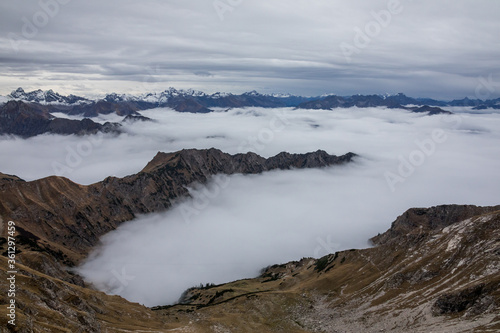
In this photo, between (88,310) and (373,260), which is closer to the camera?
(88,310)

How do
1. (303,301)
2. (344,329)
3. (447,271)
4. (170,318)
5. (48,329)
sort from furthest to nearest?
(303,301) → (170,318) → (447,271) → (344,329) → (48,329)

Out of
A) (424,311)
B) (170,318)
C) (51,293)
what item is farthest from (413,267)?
(51,293)

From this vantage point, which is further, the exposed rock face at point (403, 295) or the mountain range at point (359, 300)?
the exposed rock face at point (403, 295)

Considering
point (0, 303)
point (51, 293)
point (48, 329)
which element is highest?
point (0, 303)

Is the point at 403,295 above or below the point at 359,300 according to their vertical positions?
above

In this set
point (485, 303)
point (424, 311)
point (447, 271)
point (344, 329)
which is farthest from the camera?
point (447, 271)

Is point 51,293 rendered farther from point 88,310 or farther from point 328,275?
point 328,275

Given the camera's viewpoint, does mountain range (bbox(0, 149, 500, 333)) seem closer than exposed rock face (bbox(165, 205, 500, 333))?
Yes

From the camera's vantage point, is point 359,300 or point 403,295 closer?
point 403,295

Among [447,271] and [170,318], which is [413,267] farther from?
[170,318]

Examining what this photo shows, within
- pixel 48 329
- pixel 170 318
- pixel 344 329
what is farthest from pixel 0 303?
pixel 344 329

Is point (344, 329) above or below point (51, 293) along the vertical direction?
below
